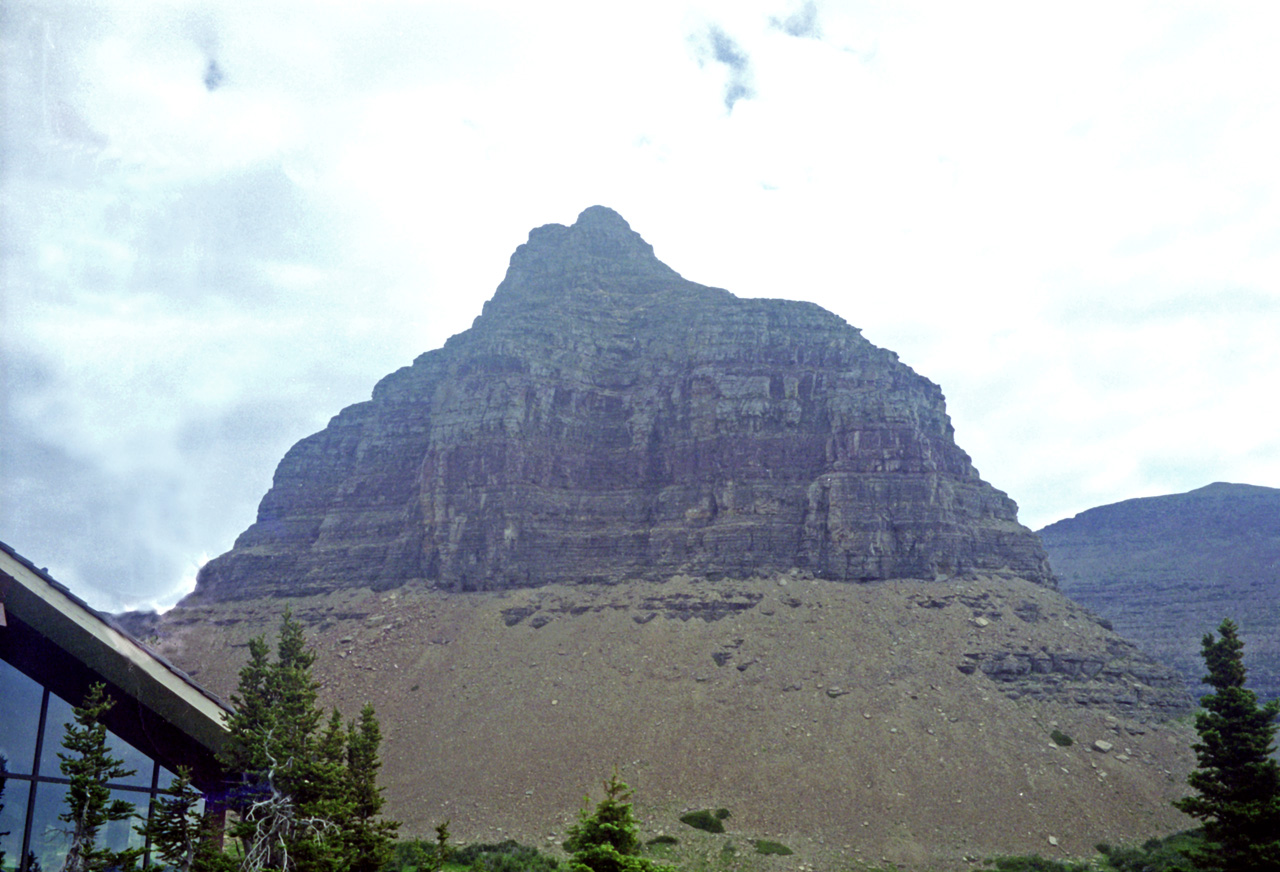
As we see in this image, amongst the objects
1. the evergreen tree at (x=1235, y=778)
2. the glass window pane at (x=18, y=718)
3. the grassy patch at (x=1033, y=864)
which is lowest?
the grassy patch at (x=1033, y=864)

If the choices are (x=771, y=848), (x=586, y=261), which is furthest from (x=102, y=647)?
(x=586, y=261)

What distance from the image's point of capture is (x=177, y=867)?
16.0 metres

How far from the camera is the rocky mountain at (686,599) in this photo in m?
54.6

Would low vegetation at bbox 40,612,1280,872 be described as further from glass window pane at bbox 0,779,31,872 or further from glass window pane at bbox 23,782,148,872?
glass window pane at bbox 0,779,31,872

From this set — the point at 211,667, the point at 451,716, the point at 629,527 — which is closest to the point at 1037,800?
the point at 451,716

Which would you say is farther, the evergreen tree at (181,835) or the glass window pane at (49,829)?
the evergreen tree at (181,835)

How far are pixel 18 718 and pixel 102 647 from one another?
1703mm

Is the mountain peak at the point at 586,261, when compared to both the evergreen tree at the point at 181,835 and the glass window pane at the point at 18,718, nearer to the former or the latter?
the evergreen tree at the point at 181,835

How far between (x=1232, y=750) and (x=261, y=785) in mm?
27630

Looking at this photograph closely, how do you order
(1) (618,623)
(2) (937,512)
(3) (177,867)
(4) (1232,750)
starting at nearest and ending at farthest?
(3) (177,867)
(4) (1232,750)
(1) (618,623)
(2) (937,512)

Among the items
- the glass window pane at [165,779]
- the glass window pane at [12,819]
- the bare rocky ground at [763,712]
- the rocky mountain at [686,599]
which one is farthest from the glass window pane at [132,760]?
the bare rocky ground at [763,712]

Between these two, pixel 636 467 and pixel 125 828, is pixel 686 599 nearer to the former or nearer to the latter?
pixel 636 467

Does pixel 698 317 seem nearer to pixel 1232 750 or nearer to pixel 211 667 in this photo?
pixel 211 667

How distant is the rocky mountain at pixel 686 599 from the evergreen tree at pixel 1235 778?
2365cm
